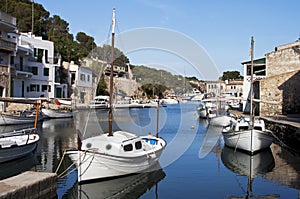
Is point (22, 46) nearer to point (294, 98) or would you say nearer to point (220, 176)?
point (294, 98)

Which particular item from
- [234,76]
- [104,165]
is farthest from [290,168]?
[234,76]

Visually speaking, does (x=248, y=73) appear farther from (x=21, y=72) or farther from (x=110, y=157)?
(x=110, y=157)

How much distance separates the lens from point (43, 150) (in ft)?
70.0

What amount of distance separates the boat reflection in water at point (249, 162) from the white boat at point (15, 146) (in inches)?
432

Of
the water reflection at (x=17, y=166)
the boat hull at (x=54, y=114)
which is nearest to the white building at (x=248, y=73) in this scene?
the boat hull at (x=54, y=114)

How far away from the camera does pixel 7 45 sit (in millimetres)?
38812

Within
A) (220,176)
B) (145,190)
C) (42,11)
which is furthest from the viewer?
(42,11)

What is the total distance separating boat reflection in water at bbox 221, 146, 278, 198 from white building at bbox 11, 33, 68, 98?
3070 cm

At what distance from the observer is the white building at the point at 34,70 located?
44.5 metres

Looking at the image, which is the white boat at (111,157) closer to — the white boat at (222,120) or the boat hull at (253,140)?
the boat hull at (253,140)

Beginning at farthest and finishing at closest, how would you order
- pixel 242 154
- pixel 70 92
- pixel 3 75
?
pixel 70 92
pixel 3 75
pixel 242 154

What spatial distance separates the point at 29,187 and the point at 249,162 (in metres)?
12.7

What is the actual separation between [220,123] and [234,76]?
98.8 meters

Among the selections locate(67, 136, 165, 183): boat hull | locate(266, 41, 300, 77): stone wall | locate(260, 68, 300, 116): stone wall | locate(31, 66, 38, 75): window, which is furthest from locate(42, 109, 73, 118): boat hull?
locate(67, 136, 165, 183): boat hull
